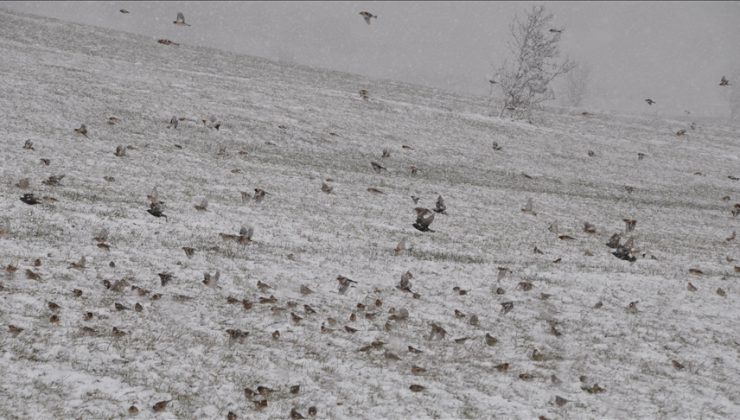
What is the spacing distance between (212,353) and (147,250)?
359cm

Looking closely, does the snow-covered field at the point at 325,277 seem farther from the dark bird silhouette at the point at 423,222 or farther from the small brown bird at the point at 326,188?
the dark bird silhouette at the point at 423,222

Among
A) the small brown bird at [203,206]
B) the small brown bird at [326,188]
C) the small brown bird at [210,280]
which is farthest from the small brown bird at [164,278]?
the small brown bird at [326,188]

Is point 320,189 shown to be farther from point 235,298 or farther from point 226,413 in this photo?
point 226,413

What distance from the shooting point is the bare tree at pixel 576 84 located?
98.1 meters

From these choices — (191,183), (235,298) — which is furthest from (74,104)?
(235,298)

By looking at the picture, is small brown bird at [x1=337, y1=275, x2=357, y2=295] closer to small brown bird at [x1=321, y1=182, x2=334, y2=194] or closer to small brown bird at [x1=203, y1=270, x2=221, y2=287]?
small brown bird at [x1=203, y1=270, x2=221, y2=287]

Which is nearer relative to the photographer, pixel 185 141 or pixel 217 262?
pixel 217 262

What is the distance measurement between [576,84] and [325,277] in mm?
97773

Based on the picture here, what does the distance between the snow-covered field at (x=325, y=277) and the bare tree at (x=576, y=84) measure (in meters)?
77.3

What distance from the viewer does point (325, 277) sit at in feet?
34.6

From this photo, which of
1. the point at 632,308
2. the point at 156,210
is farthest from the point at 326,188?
the point at 632,308

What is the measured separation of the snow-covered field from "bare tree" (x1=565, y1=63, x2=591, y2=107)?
77.3m

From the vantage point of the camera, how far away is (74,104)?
20812 millimetres

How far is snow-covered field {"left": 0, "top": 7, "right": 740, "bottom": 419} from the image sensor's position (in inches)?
279
